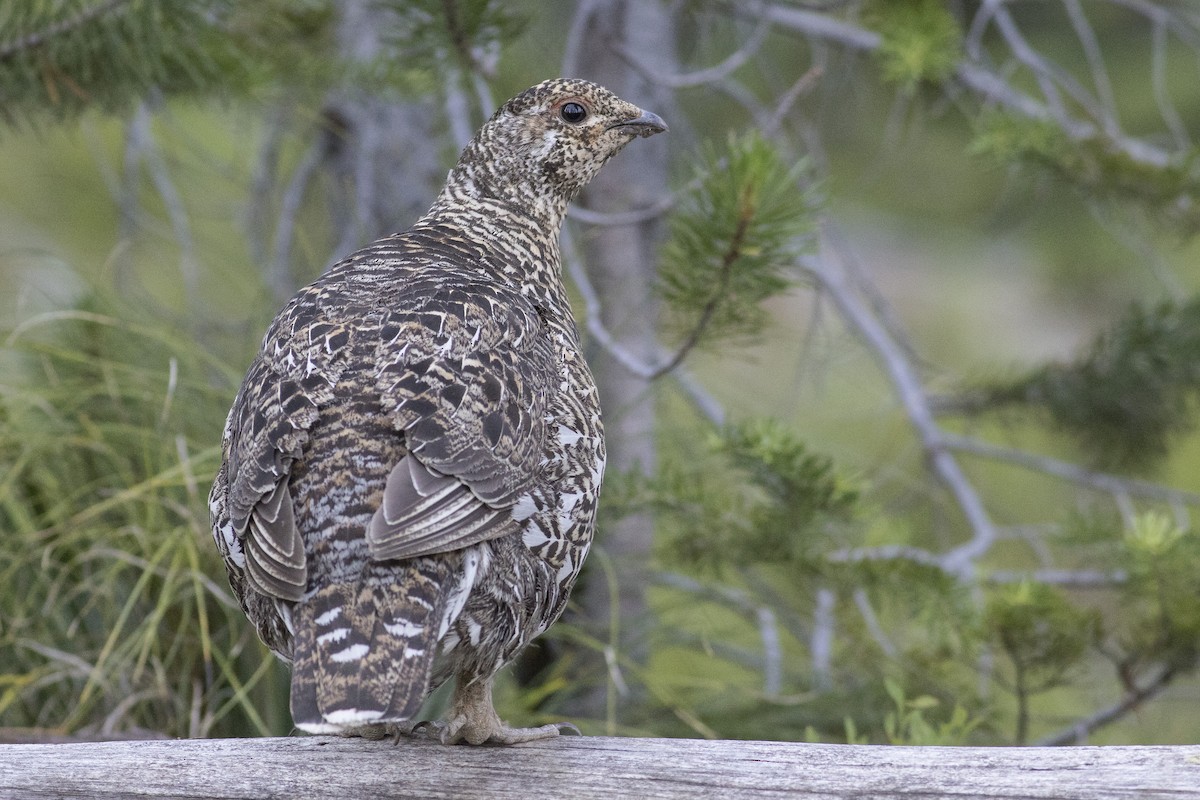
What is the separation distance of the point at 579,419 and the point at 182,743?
3.08 ft

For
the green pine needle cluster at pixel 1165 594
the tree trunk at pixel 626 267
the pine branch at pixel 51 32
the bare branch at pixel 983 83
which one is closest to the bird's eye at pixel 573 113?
the tree trunk at pixel 626 267

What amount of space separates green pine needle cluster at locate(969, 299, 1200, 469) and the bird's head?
6.87 feet

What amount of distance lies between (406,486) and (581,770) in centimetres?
60

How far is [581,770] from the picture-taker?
222cm

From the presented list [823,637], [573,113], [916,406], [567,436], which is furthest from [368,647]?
[916,406]

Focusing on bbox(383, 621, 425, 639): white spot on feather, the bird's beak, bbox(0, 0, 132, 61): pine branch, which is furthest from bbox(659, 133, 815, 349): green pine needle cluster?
bbox(0, 0, 132, 61): pine branch

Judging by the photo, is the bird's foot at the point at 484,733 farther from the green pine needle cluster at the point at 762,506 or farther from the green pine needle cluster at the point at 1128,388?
the green pine needle cluster at the point at 1128,388

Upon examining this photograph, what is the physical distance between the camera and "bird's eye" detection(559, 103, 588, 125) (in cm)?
296

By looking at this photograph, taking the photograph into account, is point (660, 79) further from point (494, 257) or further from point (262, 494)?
point (262, 494)

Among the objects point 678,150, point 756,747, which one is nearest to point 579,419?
point 756,747

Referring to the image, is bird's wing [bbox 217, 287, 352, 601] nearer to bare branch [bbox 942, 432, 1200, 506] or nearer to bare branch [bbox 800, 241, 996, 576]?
bare branch [bbox 800, 241, 996, 576]

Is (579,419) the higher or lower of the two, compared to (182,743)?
higher

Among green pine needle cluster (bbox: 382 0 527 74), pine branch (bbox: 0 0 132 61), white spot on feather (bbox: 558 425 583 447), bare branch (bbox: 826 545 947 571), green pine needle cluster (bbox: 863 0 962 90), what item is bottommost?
bare branch (bbox: 826 545 947 571)

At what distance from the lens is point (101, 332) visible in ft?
12.4
